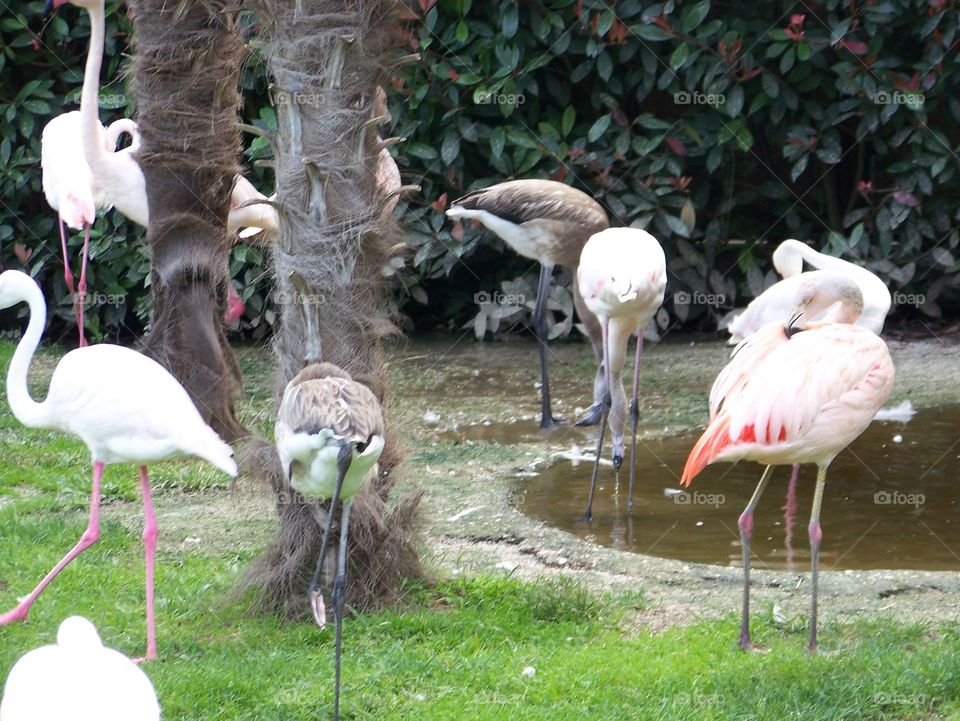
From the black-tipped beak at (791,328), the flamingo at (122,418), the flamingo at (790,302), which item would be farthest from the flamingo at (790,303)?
the flamingo at (122,418)

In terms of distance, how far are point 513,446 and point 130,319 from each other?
444cm

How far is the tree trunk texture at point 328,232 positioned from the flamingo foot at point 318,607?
0.16 meters

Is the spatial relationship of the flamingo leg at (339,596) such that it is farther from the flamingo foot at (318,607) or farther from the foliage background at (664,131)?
the foliage background at (664,131)

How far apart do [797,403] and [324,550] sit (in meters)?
1.60

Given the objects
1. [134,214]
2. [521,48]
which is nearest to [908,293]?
[521,48]

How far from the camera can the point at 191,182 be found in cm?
659

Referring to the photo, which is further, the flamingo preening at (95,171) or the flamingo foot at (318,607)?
the flamingo preening at (95,171)

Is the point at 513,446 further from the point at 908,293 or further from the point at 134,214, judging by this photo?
the point at 908,293

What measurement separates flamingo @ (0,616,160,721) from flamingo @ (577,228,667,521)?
3685 millimetres

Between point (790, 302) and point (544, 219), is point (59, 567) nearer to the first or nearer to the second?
point (790, 302)

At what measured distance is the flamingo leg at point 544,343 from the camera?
23.4ft

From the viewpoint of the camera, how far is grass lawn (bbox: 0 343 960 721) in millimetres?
3768

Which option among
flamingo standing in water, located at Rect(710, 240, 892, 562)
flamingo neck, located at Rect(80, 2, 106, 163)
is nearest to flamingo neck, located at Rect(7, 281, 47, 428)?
flamingo neck, located at Rect(80, 2, 106, 163)

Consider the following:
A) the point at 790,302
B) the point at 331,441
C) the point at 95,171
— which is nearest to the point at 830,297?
the point at 790,302
